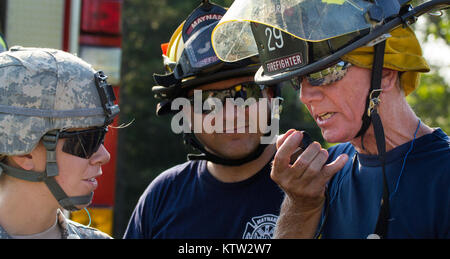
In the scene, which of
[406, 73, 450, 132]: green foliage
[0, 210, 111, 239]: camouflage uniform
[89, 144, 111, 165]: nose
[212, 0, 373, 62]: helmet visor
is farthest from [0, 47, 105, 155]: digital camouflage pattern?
[406, 73, 450, 132]: green foliage

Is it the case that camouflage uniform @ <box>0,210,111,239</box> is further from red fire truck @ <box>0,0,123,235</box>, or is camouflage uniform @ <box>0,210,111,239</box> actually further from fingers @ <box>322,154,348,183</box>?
red fire truck @ <box>0,0,123,235</box>

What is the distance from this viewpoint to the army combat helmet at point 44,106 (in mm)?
3000

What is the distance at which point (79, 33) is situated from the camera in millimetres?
5609

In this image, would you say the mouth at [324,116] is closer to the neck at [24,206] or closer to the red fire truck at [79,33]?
the neck at [24,206]

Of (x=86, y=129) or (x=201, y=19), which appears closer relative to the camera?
(x=86, y=129)

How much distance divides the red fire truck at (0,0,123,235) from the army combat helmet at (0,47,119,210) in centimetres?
237

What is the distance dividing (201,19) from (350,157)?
1660 millimetres

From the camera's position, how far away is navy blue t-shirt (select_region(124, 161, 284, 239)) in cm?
361

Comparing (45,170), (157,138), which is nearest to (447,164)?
(45,170)

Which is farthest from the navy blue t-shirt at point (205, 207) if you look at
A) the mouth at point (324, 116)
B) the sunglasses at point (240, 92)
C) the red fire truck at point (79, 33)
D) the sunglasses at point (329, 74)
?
the red fire truck at point (79, 33)

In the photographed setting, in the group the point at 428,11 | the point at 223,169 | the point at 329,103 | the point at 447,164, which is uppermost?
the point at 428,11

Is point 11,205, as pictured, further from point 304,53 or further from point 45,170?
point 304,53

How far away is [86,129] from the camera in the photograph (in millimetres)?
3182

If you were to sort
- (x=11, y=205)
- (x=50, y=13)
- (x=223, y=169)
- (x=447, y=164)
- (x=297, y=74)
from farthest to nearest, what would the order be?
(x=50, y=13), (x=223, y=169), (x=11, y=205), (x=297, y=74), (x=447, y=164)
